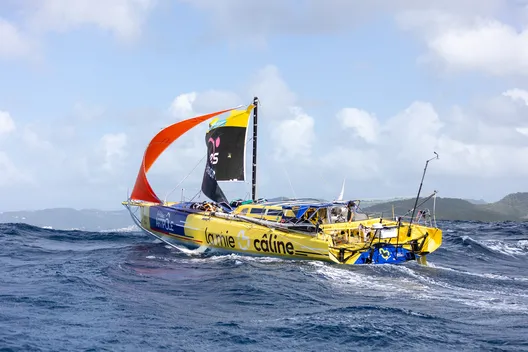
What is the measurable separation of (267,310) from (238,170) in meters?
16.4

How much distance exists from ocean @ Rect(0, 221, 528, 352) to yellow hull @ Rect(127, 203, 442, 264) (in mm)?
550

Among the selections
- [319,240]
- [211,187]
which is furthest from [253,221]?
[211,187]

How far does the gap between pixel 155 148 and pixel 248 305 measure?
1837 centimetres

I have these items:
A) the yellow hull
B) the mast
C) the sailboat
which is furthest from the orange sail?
the yellow hull

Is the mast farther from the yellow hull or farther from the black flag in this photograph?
the yellow hull

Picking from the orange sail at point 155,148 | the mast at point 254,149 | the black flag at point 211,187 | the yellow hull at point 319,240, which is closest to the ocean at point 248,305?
the yellow hull at point 319,240

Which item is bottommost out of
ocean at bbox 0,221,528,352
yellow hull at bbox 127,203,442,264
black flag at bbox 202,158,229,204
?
ocean at bbox 0,221,528,352

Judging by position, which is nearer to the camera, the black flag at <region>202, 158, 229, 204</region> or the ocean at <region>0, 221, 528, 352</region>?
the ocean at <region>0, 221, 528, 352</region>

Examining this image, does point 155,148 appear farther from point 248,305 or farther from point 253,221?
point 248,305

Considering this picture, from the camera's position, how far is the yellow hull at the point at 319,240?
23.5m

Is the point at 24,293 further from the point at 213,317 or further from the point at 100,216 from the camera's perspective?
the point at 100,216

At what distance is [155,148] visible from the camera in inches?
1309

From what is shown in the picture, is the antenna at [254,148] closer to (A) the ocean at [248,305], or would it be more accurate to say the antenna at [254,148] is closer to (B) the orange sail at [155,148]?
(B) the orange sail at [155,148]

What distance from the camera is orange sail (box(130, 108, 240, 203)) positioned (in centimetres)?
3231
